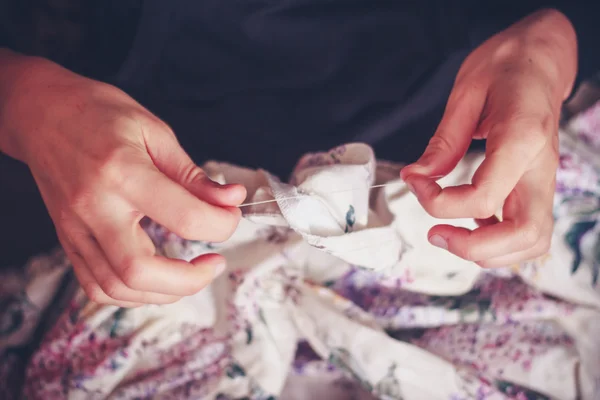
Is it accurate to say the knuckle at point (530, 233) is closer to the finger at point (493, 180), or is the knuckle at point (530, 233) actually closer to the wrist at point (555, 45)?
the finger at point (493, 180)

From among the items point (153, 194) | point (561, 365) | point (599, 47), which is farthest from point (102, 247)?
point (599, 47)

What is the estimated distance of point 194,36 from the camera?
783 mm

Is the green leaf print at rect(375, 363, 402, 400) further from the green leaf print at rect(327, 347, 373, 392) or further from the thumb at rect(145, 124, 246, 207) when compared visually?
the thumb at rect(145, 124, 246, 207)

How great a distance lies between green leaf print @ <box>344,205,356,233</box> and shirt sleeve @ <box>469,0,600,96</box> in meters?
0.43

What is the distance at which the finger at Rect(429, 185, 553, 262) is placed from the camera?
536 mm

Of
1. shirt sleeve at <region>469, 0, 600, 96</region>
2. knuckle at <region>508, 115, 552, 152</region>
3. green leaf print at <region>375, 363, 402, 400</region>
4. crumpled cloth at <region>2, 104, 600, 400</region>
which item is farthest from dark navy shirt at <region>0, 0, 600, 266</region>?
green leaf print at <region>375, 363, 402, 400</region>

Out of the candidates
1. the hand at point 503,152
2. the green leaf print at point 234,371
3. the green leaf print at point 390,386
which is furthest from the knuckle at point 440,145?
the green leaf print at point 234,371

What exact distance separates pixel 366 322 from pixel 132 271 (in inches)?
16.3

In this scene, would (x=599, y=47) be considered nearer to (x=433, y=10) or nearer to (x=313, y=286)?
(x=433, y=10)

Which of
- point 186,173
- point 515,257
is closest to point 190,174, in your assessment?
point 186,173

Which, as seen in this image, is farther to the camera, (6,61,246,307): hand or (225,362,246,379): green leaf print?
(225,362,246,379): green leaf print

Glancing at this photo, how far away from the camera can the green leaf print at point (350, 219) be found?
0.62 meters

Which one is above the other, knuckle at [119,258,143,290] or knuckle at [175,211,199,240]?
knuckle at [175,211,199,240]

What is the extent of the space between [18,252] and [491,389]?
88 cm
